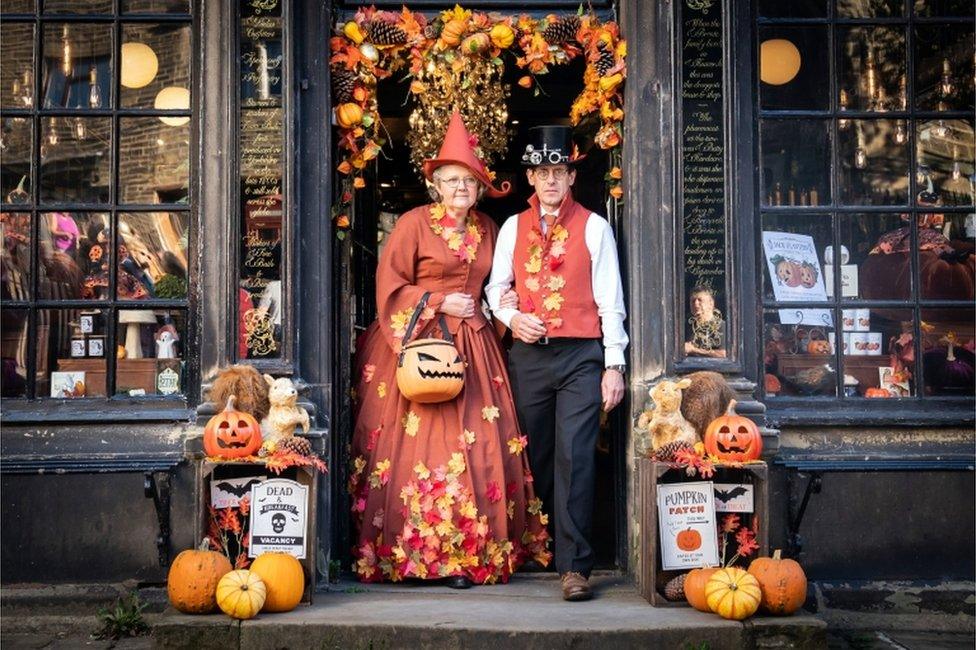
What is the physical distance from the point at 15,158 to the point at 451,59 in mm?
2820

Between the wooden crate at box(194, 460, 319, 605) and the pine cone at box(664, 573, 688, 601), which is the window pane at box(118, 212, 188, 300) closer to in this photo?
the wooden crate at box(194, 460, 319, 605)

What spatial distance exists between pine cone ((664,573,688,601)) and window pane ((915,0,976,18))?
4004 mm

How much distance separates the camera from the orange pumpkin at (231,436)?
247 inches

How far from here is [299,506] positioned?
252 inches

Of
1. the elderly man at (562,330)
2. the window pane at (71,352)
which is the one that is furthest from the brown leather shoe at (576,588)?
the window pane at (71,352)

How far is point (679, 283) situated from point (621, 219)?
0.67 m

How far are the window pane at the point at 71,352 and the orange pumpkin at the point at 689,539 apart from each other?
11.9ft

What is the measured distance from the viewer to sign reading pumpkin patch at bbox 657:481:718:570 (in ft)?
→ 21.2

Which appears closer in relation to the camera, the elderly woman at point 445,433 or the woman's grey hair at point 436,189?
the elderly woman at point 445,433

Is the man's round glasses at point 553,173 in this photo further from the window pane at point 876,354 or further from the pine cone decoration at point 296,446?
the pine cone decoration at point 296,446

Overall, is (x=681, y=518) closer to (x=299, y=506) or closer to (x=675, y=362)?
(x=675, y=362)

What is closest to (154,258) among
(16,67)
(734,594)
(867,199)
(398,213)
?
(16,67)

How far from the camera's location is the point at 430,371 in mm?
6930

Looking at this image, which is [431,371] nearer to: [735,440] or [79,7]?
[735,440]
